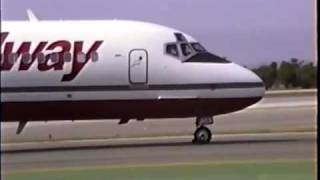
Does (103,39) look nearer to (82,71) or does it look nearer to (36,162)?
(82,71)

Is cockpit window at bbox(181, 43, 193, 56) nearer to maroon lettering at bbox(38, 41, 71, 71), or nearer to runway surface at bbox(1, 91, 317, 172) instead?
runway surface at bbox(1, 91, 317, 172)

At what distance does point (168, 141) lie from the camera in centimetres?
1004

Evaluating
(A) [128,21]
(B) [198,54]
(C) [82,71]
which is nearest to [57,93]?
(C) [82,71]

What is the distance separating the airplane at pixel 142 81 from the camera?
382 inches

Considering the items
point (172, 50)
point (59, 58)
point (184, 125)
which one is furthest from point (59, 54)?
point (184, 125)

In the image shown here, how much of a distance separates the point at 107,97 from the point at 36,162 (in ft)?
7.34

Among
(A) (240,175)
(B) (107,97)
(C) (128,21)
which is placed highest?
(C) (128,21)

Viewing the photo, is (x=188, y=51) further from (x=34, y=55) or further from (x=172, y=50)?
(x=34, y=55)

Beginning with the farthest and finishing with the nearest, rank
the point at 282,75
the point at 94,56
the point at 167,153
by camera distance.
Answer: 1. the point at 94,56
2. the point at 282,75
3. the point at 167,153

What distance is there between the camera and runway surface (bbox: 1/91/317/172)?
7.98m

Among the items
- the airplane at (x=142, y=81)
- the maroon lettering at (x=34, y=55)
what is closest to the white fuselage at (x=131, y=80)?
the airplane at (x=142, y=81)

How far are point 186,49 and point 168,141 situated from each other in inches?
44.0

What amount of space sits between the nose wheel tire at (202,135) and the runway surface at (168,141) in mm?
91

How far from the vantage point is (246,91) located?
405 inches
